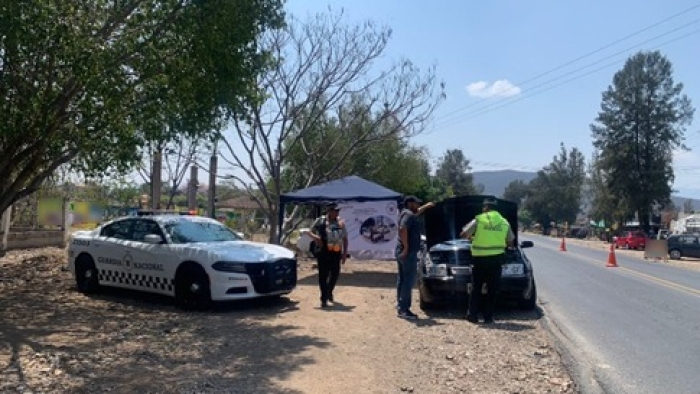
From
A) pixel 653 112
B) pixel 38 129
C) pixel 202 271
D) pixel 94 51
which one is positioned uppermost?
pixel 653 112

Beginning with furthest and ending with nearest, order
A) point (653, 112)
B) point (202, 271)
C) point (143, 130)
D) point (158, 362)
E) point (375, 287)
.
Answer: point (653, 112), point (375, 287), point (202, 271), point (143, 130), point (158, 362)

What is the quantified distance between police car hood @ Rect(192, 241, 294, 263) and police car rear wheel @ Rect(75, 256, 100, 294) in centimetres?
257

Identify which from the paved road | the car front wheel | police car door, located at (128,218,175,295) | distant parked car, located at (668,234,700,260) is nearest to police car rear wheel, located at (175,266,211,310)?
police car door, located at (128,218,175,295)

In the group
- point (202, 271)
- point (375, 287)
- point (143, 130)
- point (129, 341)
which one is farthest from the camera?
point (375, 287)

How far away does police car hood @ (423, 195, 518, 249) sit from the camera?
1385cm

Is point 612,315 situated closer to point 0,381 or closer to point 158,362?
point 158,362

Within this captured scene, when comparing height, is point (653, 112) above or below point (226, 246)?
above

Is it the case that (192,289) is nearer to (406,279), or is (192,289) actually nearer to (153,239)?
(153,239)

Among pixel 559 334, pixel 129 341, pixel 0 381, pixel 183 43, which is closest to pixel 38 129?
pixel 183 43

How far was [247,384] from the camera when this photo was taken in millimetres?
6137

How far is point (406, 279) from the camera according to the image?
10.0 metres

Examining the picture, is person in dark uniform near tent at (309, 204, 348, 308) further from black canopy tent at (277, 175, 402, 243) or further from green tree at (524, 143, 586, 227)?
green tree at (524, 143, 586, 227)

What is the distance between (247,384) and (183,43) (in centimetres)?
489

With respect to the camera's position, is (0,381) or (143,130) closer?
(0,381)
